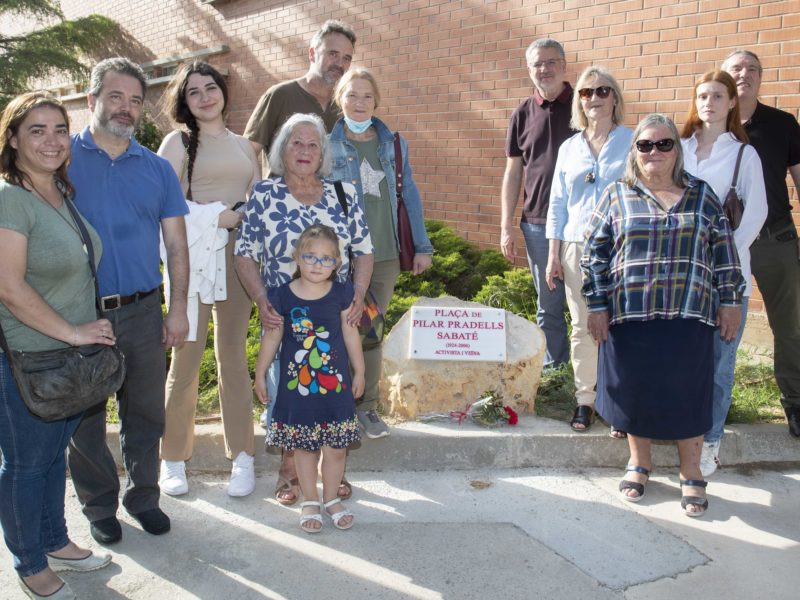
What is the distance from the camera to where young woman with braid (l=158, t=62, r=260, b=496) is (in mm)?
3643

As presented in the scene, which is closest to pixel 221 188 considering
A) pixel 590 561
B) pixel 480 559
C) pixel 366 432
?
pixel 366 432

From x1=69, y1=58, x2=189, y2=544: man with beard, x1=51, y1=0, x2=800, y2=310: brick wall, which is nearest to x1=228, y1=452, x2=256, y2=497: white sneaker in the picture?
x1=69, y1=58, x2=189, y2=544: man with beard

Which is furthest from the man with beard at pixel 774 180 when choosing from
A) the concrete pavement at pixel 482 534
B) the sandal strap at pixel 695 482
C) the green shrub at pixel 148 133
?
the green shrub at pixel 148 133

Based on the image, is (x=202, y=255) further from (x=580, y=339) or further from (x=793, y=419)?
(x=793, y=419)

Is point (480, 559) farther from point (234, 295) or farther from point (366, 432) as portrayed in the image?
point (234, 295)

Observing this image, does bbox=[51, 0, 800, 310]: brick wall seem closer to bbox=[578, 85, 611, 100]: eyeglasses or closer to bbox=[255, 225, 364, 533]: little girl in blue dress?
bbox=[578, 85, 611, 100]: eyeglasses

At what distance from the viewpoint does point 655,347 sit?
12.1 feet

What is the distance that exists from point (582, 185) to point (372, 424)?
1845 millimetres

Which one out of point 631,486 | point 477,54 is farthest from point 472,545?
point 477,54

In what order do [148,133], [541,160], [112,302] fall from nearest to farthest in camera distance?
[112,302] < [541,160] < [148,133]

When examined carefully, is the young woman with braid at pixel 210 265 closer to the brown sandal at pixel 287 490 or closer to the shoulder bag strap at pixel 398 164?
the brown sandal at pixel 287 490

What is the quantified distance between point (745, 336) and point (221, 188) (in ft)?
14.1

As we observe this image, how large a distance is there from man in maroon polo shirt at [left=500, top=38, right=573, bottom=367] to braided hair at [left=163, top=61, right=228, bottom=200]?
81.5 inches

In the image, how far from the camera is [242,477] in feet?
12.8
